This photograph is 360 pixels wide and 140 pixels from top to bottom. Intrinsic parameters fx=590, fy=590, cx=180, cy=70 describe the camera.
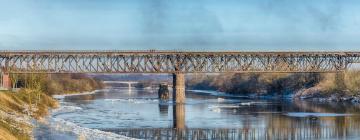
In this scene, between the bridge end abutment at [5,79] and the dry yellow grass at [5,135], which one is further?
the bridge end abutment at [5,79]

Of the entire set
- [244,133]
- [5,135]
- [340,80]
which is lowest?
[244,133]

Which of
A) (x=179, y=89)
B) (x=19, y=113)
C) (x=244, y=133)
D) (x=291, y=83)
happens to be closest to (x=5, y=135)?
(x=244, y=133)

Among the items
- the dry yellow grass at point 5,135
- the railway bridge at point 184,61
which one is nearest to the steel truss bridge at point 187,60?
the railway bridge at point 184,61

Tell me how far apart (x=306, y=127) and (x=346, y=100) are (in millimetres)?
55697

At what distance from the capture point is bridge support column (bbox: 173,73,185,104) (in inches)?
4104

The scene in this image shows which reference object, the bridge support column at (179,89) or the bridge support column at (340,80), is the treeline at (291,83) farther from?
the bridge support column at (179,89)

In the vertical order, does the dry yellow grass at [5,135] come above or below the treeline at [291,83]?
above

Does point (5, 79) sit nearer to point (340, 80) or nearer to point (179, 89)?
point (179, 89)

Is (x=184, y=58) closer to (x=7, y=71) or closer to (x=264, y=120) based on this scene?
(x=7, y=71)

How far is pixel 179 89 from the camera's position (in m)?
107

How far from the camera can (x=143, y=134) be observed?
4394 centimetres

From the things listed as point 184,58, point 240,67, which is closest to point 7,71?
point 184,58

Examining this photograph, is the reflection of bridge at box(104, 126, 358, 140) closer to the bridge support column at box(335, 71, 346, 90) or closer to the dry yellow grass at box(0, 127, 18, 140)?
the dry yellow grass at box(0, 127, 18, 140)

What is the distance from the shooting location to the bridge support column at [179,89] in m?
104
